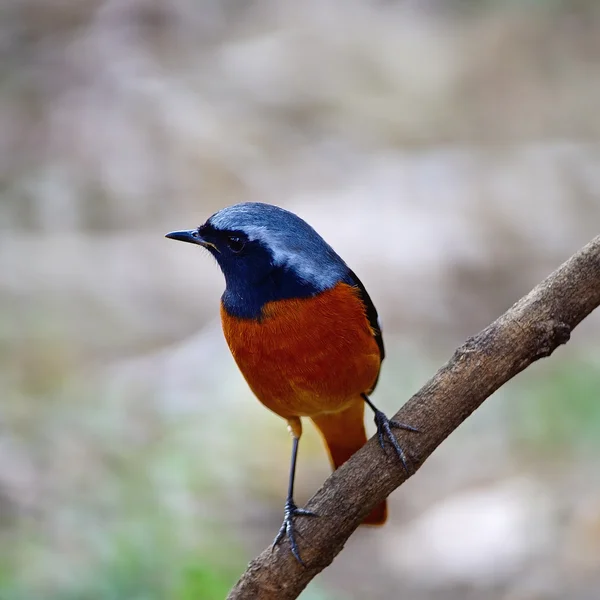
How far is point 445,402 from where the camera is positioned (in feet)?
10.7

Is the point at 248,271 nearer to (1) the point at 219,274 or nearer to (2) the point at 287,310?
(2) the point at 287,310

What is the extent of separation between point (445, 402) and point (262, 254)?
86cm

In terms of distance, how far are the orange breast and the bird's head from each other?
0.05m

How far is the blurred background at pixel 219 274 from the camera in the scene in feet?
19.4

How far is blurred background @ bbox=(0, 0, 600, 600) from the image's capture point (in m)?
5.91

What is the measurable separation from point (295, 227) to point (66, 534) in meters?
2.62

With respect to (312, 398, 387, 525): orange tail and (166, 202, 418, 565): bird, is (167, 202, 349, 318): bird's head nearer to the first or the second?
(166, 202, 418, 565): bird

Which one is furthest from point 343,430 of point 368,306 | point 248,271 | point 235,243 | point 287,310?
point 235,243

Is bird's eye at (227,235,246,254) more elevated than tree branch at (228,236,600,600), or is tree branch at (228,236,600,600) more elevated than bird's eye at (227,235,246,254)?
bird's eye at (227,235,246,254)

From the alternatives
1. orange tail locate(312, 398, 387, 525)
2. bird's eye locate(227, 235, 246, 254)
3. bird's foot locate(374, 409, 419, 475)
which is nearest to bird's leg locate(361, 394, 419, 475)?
bird's foot locate(374, 409, 419, 475)

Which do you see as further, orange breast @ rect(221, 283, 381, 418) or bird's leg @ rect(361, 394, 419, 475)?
orange breast @ rect(221, 283, 381, 418)

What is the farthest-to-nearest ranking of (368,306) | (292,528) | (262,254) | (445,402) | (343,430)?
(343,430), (368,306), (262,254), (292,528), (445,402)

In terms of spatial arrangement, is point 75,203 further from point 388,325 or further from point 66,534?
point 66,534

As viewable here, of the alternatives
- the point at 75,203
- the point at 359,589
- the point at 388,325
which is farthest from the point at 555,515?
the point at 75,203
